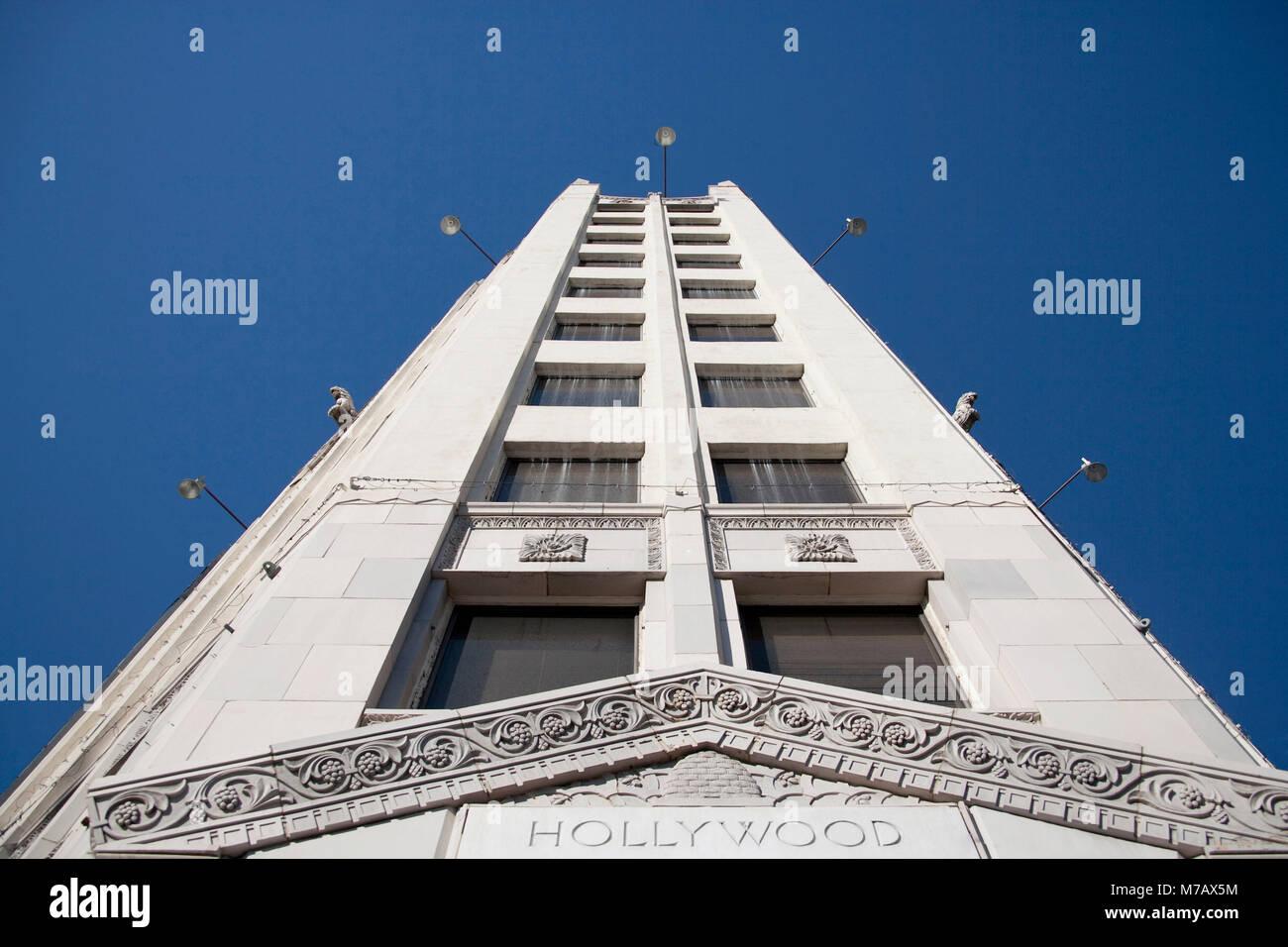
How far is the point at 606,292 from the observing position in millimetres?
24531

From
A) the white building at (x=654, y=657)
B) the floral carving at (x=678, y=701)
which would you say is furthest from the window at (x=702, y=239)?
the floral carving at (x=678, y=701)

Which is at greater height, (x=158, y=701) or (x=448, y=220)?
(x=448, y=220)

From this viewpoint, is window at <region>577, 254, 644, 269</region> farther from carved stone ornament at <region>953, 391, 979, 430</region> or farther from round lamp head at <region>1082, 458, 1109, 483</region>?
round lamp head at <region>1082, 458, 1109, 483</region>

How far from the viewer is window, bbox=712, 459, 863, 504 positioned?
1412 centimetres

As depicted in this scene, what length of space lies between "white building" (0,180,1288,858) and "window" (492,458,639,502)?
0.06 metres

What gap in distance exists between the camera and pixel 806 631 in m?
11.0

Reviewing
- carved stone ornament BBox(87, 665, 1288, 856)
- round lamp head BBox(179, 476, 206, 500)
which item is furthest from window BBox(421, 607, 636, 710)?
round lamp head BBox(179, 476, 206, 500)

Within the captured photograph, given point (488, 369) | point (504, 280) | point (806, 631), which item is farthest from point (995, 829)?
point (504, 280)

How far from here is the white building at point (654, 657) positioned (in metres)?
6.54

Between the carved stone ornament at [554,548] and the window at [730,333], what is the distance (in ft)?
34.5

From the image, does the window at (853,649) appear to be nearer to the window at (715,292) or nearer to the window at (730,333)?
the window at (730,333)

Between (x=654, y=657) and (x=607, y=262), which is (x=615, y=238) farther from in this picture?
(x=654, y=657)
